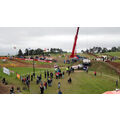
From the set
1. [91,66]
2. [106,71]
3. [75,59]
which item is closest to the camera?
[106,71]

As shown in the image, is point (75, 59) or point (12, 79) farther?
point (75, 59)

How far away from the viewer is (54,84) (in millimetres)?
18453

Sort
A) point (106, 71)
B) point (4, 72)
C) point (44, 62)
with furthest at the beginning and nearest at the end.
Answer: point (44, 62)
point (106, 71)
point (4, 72)

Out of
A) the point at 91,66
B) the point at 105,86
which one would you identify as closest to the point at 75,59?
the point at 91,66

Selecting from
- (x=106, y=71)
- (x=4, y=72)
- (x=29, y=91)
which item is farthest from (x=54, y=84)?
(x=106, y=71)

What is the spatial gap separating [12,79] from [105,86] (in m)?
13.3

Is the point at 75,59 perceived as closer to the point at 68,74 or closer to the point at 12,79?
the point at 68,74

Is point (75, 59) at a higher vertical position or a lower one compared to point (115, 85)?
higher

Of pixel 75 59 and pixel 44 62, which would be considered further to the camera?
pixel 44 62

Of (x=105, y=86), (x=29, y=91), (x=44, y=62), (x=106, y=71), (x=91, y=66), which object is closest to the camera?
(x=29, y=91)

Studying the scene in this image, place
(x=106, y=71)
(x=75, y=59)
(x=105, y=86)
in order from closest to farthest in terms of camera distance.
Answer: (x=105, y=86) < (x=106, y=71) < (x=75, y=59)

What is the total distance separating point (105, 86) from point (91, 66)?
442 inches

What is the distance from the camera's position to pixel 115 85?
21.1 metres

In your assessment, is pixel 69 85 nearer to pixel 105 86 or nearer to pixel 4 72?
pixel 105 86
